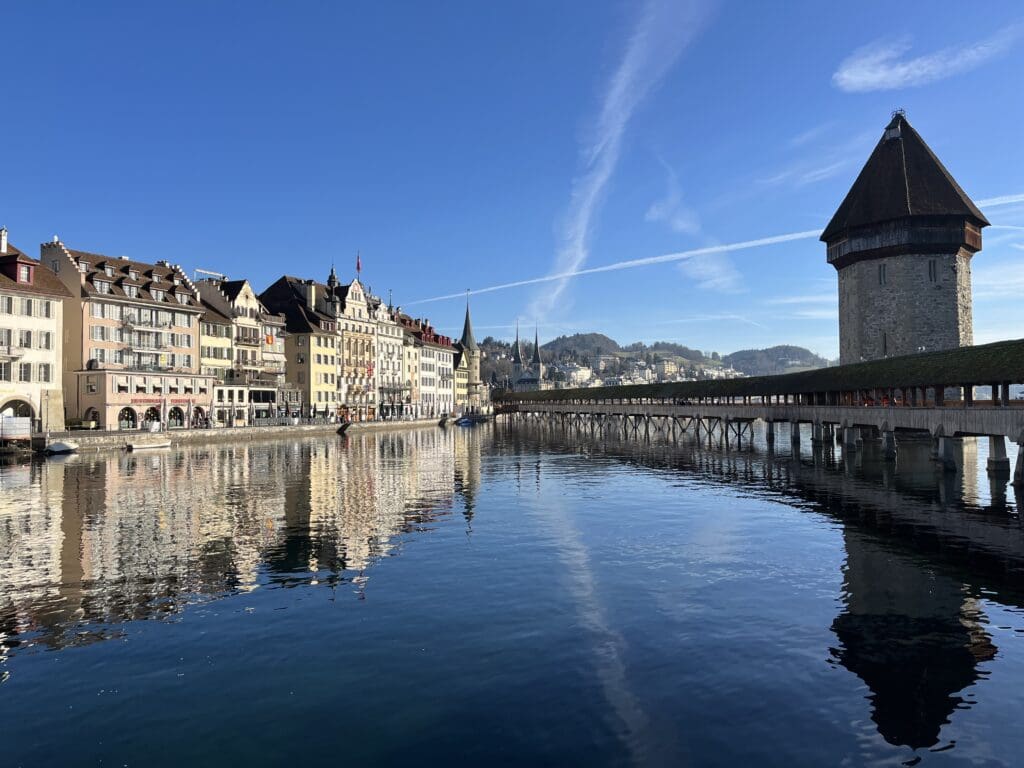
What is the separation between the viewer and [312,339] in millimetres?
112125

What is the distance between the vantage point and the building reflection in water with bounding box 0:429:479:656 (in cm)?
Result: 1688

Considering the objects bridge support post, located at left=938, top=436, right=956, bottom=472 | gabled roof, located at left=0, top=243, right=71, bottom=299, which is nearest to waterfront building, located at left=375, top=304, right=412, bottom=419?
gabled roof, located at left=0, top=243, right=71, bottom=299

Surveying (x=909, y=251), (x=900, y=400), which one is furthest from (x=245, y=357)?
(x=909, y=251)

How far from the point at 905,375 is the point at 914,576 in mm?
35417

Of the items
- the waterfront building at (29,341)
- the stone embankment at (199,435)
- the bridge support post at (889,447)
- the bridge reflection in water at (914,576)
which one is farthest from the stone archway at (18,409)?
the bridge support post at (889,447)

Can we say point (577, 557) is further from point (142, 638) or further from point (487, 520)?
point (142, 638)

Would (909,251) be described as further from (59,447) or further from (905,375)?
(59,447)

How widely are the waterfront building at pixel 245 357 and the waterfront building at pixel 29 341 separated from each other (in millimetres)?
24276

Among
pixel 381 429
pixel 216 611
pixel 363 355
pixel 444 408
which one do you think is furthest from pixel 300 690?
pixel 444 408

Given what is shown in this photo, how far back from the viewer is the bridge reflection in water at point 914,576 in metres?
11.8

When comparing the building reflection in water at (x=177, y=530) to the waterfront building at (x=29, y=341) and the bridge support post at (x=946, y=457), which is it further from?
the bridge support post at (x=946, y=457)

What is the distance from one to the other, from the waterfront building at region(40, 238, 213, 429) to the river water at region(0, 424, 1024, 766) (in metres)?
45.6

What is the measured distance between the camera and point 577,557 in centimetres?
2164

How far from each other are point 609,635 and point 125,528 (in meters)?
19.3
